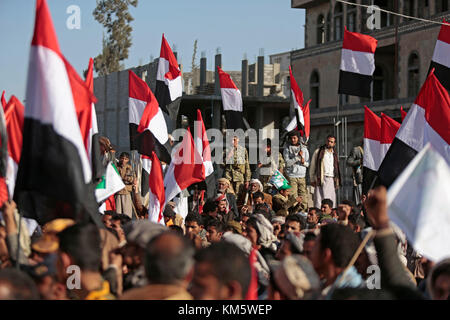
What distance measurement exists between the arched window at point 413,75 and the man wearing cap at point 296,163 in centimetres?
1794

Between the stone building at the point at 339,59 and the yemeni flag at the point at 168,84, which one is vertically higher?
the stone building at the point at 339,59

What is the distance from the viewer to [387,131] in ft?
37.4

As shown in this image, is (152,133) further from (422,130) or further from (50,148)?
(50,148)

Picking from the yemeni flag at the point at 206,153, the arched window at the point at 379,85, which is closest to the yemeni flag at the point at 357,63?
the yemeni flag at the point at 206,153

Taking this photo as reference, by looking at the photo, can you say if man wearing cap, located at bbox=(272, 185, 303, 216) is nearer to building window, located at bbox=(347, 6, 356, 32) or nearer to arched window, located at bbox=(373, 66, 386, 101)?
arched window, located at bbox=(373, 66, 386, 101)

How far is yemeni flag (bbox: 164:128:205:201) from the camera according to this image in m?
10.8

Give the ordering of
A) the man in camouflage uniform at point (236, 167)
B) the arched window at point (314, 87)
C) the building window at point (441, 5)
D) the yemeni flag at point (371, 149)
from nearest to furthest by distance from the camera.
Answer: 1. the yemeni flag at point (371, 149)
2. the man in camouflage uniform at point (236, 167)
3. the building window at point (441, 5)
4. the arched window at point (314, 87)

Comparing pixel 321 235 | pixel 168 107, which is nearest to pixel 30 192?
pixel 321 235

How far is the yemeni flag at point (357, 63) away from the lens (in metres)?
14.3

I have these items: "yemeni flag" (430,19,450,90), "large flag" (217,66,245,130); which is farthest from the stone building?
"yemeni flag" (430,19,450,90)

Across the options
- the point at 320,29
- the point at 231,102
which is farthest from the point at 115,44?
the point at 231,102

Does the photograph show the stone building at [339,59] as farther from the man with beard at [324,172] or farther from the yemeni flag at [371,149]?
the yemeni flag at [371,149]

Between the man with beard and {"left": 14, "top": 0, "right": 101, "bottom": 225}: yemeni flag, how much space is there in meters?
8.97

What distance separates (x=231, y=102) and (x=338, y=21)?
2278 centimetres
